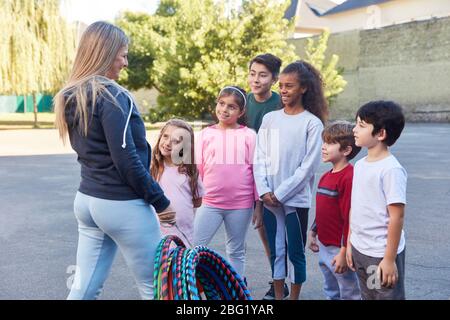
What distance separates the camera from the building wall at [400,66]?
24.7 m

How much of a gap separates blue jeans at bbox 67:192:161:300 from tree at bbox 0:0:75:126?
829 inches

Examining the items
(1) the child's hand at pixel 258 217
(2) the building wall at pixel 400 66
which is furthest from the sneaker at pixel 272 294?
(2) the building wall at pixel 400 66

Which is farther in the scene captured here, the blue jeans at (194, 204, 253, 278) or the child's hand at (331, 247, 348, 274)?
the blue jeans at (194, 204, 253, 278)

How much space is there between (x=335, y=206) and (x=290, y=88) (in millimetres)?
852

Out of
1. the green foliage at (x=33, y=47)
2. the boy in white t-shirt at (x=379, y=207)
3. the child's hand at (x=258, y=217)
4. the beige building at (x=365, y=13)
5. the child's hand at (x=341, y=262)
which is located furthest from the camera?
the beige building at (x=365, y=13)

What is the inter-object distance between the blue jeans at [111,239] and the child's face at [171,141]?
1.01 metres

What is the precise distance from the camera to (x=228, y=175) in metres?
3.73

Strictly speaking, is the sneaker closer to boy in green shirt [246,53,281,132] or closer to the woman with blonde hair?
boy in green shirt [246,53,281,132]

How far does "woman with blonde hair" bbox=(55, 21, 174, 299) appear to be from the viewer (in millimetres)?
2498

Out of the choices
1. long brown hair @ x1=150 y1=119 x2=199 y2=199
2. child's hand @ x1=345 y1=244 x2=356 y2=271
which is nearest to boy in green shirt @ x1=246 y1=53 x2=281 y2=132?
long brown hair @ x1=150 y1=119 x2=199 y2=199

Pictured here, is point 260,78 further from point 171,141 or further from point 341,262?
point 341,262

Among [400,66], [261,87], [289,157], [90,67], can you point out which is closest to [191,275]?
[90,67]

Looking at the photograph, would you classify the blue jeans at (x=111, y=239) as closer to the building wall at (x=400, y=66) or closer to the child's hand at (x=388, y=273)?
the child's hand at (x=388, y=273)

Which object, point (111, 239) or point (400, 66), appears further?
point (400, 66)
